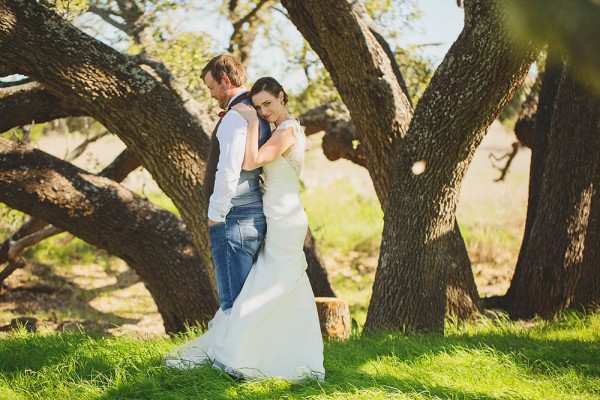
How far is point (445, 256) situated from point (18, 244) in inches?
222

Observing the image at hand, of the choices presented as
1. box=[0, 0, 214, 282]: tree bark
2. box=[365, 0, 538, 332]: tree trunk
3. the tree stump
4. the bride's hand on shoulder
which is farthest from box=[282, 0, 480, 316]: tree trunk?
the bride's hand on shoulder

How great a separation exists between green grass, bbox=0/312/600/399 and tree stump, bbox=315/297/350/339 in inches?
21.0

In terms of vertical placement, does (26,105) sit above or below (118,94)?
above

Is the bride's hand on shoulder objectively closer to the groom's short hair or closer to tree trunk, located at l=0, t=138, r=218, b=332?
the groom's short hair

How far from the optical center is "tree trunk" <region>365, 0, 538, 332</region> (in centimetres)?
536

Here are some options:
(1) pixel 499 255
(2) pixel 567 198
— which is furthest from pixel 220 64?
(1) pixel 499 255

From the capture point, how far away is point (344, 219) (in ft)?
50.7

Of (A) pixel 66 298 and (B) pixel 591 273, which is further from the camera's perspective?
(A) pixel 66 298

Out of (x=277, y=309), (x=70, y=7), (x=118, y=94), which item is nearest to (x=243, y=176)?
(x=277, y=309)

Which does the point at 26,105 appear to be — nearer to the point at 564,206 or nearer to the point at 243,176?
the point at 243,176

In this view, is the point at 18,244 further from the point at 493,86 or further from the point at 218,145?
the point at 493,86

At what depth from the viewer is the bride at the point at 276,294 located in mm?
4320

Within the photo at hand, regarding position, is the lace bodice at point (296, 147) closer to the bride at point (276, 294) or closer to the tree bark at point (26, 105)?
the bride at point (276, 294)

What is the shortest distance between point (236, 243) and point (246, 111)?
0.85m
